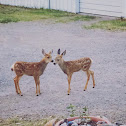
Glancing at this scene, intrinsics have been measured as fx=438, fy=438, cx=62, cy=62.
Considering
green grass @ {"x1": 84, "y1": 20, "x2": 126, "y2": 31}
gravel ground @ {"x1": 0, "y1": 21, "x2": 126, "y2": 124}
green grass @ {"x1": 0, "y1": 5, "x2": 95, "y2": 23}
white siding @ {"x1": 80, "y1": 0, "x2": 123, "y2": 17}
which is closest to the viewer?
gravel ground @ {"x1": 0, "y1": 21, "x2": 126, "y2": 124}

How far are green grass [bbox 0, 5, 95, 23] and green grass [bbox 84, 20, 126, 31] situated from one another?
118 centimetres

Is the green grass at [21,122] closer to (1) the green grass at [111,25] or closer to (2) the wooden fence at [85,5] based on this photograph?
(1) the green grass at [111,25]

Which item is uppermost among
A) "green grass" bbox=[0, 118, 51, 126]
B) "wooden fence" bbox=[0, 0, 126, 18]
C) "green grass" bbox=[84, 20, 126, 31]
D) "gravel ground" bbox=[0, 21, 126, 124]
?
"wooden fence" bbox=[0, 0, 126, 18]

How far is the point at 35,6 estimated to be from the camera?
1981 centimetres

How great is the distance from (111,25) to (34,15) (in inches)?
157

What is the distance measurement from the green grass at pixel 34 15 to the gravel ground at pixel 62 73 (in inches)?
46.1

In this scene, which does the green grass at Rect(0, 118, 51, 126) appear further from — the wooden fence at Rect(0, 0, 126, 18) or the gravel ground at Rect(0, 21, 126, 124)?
the wooden fence at Rect(0, 0, 126, 18)

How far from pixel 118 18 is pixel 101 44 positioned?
13.8 feet

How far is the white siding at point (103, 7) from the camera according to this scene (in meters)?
16.6

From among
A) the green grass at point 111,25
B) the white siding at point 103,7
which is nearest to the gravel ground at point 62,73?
the green grass at point 111,25

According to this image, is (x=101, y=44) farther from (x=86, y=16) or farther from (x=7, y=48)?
(x=86, y=16)

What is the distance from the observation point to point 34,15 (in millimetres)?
17578

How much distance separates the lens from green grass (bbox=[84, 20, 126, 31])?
14.3m

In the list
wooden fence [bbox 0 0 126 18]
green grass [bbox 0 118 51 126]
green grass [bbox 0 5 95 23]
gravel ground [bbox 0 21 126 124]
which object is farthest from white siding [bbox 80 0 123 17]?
green grass [bbox 0 118 51 126]
